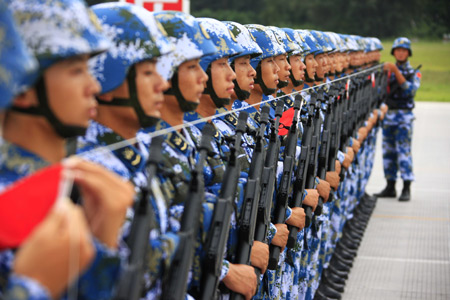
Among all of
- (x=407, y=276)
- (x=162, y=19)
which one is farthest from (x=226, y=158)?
(x=407, y=276)

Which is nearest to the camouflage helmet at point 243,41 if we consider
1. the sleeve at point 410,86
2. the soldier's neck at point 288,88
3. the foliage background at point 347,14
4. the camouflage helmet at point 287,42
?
the camouflage helmet at point 287,42

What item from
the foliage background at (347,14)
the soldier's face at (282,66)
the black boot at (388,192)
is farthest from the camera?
the foliage background at (347,14)

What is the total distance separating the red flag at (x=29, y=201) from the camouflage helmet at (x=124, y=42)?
97cm

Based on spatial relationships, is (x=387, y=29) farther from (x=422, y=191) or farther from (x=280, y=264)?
(x=280, y=264)

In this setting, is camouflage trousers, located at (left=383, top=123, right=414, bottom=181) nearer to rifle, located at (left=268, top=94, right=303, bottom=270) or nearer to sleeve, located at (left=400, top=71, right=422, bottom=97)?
sleeve, located at (left=400, top=71, right=422, bottom=97)

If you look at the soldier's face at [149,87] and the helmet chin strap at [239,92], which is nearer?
the soldier's face at [149,87]

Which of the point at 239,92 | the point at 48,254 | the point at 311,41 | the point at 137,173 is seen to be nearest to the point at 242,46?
the point at 239,92

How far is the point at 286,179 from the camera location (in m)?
4.38

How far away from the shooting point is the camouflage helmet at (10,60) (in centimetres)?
171

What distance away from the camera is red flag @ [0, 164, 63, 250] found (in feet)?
5.60

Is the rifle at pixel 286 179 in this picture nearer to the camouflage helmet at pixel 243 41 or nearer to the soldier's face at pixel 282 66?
the camouflage helmet at pixel 243 41

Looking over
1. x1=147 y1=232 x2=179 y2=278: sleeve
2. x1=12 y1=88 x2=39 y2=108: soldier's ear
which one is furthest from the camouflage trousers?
x1=12 y1=88 x2=39 y2=108: soldier's ear

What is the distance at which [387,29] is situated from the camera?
3231 cm

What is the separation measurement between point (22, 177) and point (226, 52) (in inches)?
76.5
